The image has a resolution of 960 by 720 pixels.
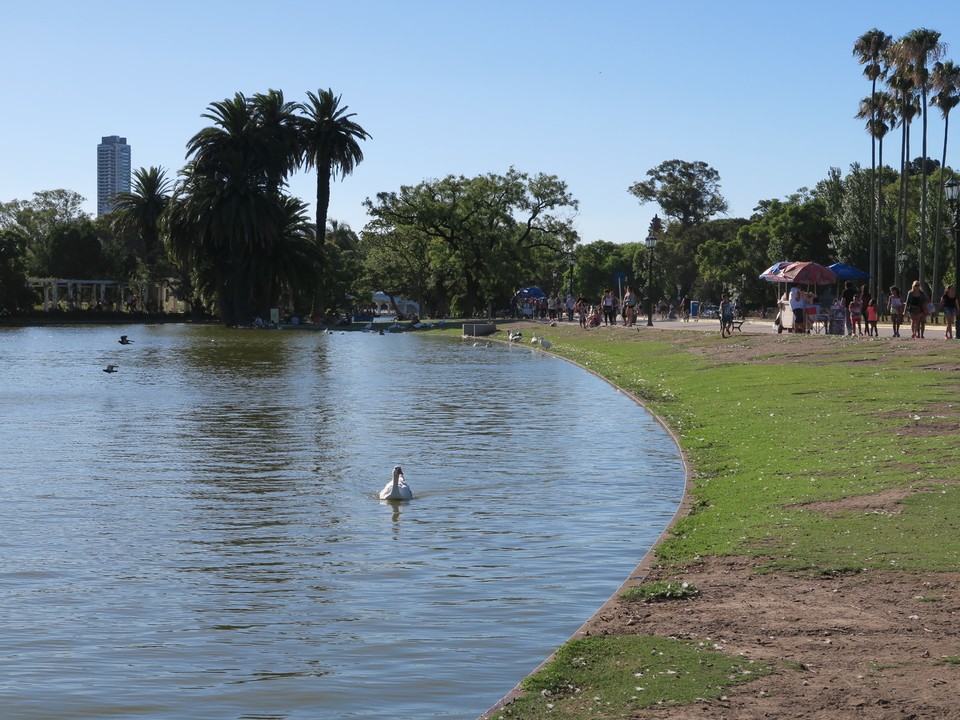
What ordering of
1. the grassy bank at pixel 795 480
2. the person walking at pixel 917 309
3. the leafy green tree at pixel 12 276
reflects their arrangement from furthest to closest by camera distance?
the leafy green tree at pixel 12 276 < the person walking at pixel 917 309 < the grassy bank at pixel 795 480

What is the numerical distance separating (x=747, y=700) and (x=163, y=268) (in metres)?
101

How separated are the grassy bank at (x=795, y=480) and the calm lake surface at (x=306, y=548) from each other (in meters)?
0.63

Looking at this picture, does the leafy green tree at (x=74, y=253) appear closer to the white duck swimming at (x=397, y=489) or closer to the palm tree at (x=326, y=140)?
the palm tree at (x=326, y=140)

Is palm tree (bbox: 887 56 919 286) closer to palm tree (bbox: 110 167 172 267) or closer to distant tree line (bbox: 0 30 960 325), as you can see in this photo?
distant tree line (bbox: 0 30 960 325)

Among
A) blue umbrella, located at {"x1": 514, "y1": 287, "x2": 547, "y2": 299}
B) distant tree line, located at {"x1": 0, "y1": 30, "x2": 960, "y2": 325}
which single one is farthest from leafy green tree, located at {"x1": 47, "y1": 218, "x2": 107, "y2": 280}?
blue umbrella, located at {"x1": 514, "y1": 287, "x2": 547, "y2": 299}

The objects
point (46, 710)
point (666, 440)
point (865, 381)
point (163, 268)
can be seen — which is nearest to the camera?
point (46, 710)

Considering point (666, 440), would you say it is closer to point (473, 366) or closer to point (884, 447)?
point (884, 447)

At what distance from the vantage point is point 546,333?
61000 millimetres

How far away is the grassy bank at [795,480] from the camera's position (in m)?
7.61

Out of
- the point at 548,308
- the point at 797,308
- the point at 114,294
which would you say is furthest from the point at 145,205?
the point at 797,308

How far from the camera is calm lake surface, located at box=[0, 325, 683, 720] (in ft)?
27.3

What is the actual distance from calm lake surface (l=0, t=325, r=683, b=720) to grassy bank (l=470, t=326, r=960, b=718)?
2.07 ft

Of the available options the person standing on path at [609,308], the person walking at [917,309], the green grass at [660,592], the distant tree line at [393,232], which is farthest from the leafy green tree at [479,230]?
the green grass at [660,592]

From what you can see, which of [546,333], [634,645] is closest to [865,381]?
[634,645]
